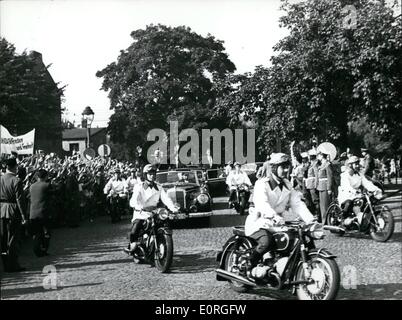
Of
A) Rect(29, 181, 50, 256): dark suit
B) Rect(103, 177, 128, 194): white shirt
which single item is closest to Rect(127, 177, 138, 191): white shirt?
Rect(103, 177, 128, 194): white shirt

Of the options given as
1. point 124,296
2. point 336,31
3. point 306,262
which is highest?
point 336,31

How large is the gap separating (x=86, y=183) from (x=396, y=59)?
32.8 feet

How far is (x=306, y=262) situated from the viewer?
6.18 meters

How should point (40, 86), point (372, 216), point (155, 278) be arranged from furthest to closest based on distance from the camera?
point (40, 86)
point (372, 216)
point (155, 278)

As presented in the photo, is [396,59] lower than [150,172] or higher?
higher

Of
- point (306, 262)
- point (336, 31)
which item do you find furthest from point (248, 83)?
point (306, 262)

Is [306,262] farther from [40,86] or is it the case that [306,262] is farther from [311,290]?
[40,86]

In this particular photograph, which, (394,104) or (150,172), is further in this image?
(394,104)

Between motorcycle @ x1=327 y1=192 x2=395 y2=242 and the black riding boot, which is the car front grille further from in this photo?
the black riding boot

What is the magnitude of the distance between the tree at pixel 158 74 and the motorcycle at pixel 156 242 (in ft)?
35.3

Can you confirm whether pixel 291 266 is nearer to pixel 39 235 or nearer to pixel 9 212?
pixel 9 212

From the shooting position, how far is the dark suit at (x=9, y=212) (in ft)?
29.2

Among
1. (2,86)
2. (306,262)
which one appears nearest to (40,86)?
(2,86)
